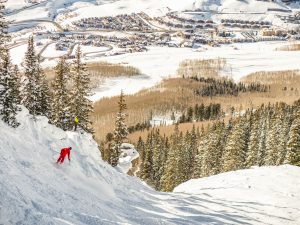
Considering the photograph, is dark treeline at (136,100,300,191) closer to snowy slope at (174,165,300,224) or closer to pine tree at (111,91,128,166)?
snowy slope at (174,165,300,224)

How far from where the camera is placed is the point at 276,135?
2948 inches

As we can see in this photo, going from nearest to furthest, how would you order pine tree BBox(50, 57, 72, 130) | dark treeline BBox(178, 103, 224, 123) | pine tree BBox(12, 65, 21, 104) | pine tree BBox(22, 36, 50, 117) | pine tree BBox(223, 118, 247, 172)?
pine tree BBox(12, 65, 21, 104) → pine tree BBox(22, 36, 50, 117) → pine tree BBox(50, 57, 72, 130) → pine tree BBox(223, 118, 247, 172) → dark treeline BBox(178, 103, 224, 123)

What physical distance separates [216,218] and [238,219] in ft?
6.11

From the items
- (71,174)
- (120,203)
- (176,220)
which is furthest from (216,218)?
(71,174)

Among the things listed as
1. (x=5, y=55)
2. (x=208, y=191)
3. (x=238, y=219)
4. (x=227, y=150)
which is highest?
(x=5, y=55)

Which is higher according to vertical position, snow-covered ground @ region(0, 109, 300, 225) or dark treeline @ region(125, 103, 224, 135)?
snow-covered ground @ region(0, 109, 300, 225)

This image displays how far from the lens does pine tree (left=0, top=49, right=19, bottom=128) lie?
29.3 m

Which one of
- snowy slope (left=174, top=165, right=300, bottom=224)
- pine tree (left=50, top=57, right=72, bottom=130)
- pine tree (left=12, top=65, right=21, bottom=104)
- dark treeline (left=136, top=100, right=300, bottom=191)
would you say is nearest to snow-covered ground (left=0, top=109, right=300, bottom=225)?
snowy slope (left=174, top=165, right=300, bottom=224)

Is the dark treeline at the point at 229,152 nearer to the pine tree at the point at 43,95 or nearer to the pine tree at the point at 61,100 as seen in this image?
the pine tree at the point at 61,100

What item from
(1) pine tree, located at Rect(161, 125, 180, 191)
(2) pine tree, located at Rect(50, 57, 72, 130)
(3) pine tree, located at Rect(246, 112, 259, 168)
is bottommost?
(1) pine tree, located at Rect(161, 125, 180, 191)

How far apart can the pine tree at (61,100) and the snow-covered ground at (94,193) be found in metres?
12.1

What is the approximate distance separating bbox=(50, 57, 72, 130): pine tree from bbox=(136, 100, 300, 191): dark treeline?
32106 millimetres

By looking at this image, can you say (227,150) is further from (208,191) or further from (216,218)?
(216,218)

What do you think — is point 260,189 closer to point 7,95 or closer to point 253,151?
point 7,95
